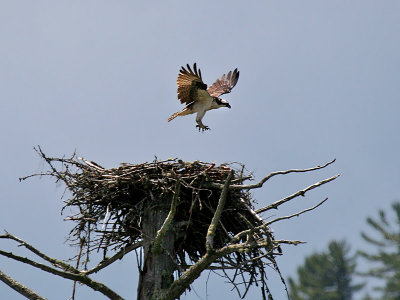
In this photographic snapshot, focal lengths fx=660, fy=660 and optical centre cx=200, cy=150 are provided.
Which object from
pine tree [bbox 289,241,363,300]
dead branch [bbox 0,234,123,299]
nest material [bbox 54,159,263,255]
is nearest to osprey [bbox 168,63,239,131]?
nest material [bbox 54,159,263,255]

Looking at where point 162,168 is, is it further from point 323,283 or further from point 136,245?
point 323,283

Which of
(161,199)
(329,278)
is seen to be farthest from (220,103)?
(329,278)

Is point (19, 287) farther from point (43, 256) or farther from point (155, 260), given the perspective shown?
point (155, 260)

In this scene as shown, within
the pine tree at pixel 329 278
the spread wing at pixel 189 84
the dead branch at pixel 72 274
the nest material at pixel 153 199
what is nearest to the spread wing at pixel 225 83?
the spread wing at pixel 189 84

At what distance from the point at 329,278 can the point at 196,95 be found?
1000 inches

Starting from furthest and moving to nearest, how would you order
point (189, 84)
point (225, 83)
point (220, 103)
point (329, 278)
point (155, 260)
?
point (329, 278), point (225, 83), point (220, 103), point (189, 84), point (155, 260)

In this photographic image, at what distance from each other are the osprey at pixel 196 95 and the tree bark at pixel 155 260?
3.17 m

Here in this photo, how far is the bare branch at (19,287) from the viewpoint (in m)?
7.91

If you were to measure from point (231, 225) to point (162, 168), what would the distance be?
1.31 m

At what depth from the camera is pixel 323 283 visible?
35.4 metres

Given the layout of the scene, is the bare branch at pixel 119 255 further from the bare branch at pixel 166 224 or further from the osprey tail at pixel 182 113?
the osprey tail at pixel 182 113

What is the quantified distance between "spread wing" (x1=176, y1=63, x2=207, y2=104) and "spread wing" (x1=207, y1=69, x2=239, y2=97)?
1831 mm

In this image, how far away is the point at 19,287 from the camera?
797cm

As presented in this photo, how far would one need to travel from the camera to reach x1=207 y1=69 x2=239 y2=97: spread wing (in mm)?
14148
